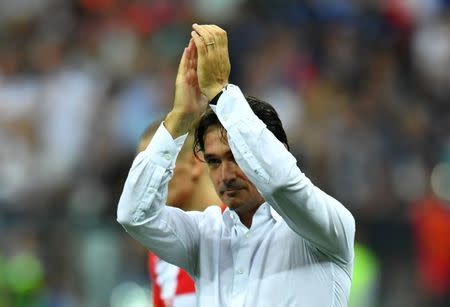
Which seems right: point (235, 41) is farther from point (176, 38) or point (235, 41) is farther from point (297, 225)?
point (297, 225)

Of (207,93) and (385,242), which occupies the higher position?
(207,93)

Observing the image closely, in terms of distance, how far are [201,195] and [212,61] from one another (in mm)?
1947

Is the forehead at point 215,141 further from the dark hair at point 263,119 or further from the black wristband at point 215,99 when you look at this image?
the black wristband at point 215,99

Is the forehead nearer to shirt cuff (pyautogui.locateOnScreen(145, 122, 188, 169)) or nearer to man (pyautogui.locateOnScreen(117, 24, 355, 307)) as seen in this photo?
man (pyautogui.locateOnScreen(117, 24, 355, 307))

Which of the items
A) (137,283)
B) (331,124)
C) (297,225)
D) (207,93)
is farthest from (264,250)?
(331,124)

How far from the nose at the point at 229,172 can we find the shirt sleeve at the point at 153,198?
22 cm

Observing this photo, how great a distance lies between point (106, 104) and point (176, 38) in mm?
1321

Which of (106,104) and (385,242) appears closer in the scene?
(385,242)

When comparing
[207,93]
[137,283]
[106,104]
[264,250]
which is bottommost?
[137,283]

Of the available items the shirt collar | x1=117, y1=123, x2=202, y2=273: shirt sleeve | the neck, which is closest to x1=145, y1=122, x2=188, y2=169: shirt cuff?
x1=117, y1=123, x2=202, y2=273: shirt sleeve

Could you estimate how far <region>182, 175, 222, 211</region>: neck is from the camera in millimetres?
5801

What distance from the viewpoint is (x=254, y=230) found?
418 cm

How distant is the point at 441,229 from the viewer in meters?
10.0

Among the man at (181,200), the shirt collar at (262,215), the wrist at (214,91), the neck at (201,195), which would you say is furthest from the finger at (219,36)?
the neck at (201,195)
